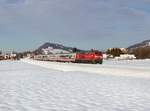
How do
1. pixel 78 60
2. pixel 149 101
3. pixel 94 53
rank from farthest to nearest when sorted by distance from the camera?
pixel 78 60
pixel 94 53
pixel 149 101

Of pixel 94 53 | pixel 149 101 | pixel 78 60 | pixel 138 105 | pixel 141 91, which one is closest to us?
pixel 138 105

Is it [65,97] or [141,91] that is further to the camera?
[141,91]

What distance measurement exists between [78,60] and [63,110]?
63847mm

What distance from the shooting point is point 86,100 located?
38.9ft

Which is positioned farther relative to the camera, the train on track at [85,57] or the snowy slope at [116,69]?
the train on track at [85,57]

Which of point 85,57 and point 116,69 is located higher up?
point 85,57

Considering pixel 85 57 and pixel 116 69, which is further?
pixel 85 57

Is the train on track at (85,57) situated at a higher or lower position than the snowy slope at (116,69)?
higher

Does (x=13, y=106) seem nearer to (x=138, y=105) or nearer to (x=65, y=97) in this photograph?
(x=65, y=97)

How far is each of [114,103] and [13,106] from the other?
327cm

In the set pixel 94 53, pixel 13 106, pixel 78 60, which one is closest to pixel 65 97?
pixel 13 106

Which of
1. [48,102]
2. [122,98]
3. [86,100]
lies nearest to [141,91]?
[122,98]

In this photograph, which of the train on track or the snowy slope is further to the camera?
the train on track

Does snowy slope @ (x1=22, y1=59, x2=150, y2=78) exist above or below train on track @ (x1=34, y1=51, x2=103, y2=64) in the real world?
below
